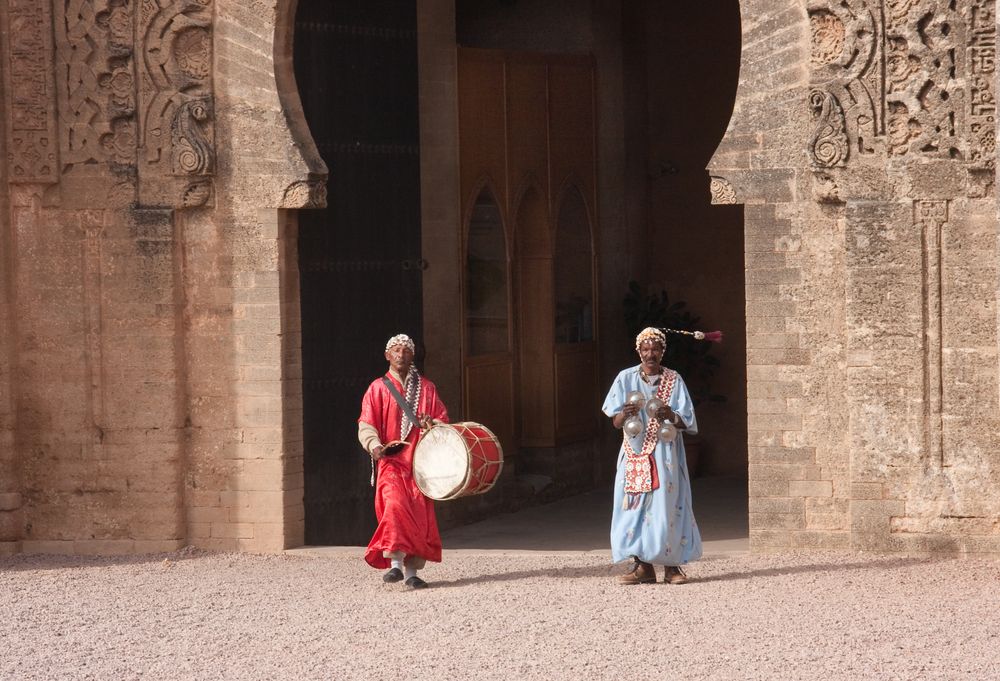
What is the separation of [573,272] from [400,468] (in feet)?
19.1

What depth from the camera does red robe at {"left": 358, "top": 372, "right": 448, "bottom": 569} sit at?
911 centimetres

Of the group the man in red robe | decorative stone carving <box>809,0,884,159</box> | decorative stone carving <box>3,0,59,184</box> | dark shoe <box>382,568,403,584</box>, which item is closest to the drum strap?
the man in red robe

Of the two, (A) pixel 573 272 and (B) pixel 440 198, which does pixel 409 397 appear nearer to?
(B) pixel 440 198

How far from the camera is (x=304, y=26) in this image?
11.1 metres

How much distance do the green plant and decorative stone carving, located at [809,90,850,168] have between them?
16.2 ft

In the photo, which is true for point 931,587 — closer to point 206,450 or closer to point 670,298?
point 206,450

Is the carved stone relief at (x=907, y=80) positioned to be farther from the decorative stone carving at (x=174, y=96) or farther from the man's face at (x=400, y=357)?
the decorative stone carving at (x=174, y=96)

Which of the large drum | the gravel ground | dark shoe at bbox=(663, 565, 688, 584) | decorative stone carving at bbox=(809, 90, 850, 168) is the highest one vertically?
decorative stone carving at bbox=(809, 90, 850, 168)

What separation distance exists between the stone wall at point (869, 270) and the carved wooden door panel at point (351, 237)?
2972 millimetres

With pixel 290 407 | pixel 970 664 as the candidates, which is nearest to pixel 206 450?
pixel 290 407

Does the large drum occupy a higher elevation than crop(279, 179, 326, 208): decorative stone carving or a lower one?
lower

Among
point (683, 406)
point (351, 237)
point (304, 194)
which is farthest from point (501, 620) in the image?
point (351, 237)

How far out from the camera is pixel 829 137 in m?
9.75

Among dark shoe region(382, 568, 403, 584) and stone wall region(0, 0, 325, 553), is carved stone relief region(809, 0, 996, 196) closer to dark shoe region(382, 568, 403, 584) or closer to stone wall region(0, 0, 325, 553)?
stone wall region(0, 0, 325, 553)
